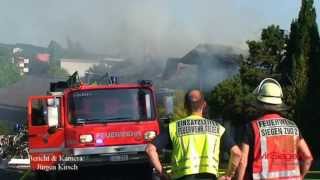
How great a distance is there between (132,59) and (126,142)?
3416cm

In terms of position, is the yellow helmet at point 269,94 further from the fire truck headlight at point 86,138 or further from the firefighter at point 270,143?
the fire truck headlight at point 86,138

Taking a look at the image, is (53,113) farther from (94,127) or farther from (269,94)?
(269,94)

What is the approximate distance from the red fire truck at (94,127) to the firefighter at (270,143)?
7440mm

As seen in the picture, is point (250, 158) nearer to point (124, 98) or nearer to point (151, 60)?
point (124, 98)

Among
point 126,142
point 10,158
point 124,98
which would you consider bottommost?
point 10,158

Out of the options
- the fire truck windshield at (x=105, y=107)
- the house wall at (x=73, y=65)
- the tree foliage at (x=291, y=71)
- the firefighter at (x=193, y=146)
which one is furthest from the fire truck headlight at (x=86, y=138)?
the house wall at (x=73, y=65)

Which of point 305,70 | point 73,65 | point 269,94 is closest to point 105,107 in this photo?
point 269,94

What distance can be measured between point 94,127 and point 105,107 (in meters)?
0.43

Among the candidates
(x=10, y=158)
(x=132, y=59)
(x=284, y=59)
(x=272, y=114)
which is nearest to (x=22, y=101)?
(x=132, y=59)

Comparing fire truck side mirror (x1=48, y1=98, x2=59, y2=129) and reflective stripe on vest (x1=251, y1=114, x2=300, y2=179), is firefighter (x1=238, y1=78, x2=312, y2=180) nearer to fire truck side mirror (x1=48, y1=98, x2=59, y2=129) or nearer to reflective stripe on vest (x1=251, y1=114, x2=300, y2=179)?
reflective stripe on vest (x1=251, y1=114, x2=300, y2=179)

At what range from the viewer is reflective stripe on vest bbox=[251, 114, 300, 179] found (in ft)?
16.5

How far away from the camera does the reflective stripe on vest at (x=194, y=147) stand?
205 inches

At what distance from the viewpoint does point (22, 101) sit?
169ft

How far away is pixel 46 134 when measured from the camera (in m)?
12.9
